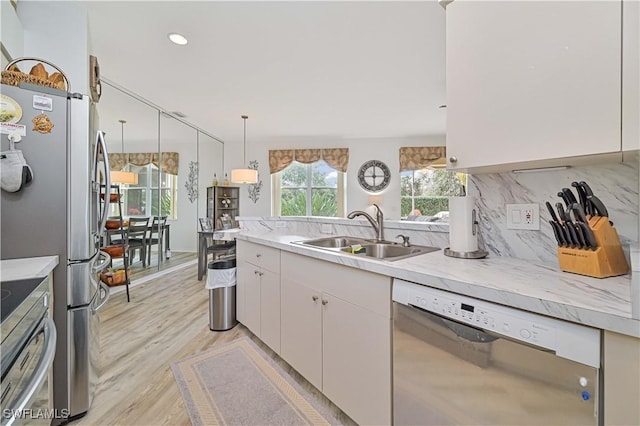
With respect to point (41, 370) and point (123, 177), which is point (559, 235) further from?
point (123, 177)

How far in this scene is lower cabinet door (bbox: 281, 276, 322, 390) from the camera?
154 cm

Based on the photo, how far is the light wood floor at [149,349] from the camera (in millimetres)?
1469

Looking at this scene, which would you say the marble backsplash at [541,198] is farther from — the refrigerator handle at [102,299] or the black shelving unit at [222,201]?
the black shelving unit at [222,201]

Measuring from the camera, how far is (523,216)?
1.28 metres

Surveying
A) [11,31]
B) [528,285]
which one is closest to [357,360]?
[528,285]

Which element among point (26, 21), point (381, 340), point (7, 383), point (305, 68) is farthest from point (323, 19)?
point (7, 383)

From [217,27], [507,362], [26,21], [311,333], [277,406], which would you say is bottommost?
[277,406]

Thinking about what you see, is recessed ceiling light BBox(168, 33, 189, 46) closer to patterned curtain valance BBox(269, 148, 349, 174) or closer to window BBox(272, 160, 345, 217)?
patterned curtain valance BBox(269, 148, 349, 174)

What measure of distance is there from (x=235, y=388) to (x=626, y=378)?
1.77m

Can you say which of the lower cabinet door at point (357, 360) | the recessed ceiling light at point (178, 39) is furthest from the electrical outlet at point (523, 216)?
the recessed ceiling light at point (178, 39)

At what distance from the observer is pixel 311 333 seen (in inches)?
62.1

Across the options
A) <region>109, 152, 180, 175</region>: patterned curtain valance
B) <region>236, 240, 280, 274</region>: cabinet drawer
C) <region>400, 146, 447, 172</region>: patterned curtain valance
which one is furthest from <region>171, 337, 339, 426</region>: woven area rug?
<region>400, 146, 447, 172</region>: patterned curtain valance

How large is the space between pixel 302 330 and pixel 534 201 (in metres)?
1.42

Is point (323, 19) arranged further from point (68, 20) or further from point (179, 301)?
point (179, 301)
